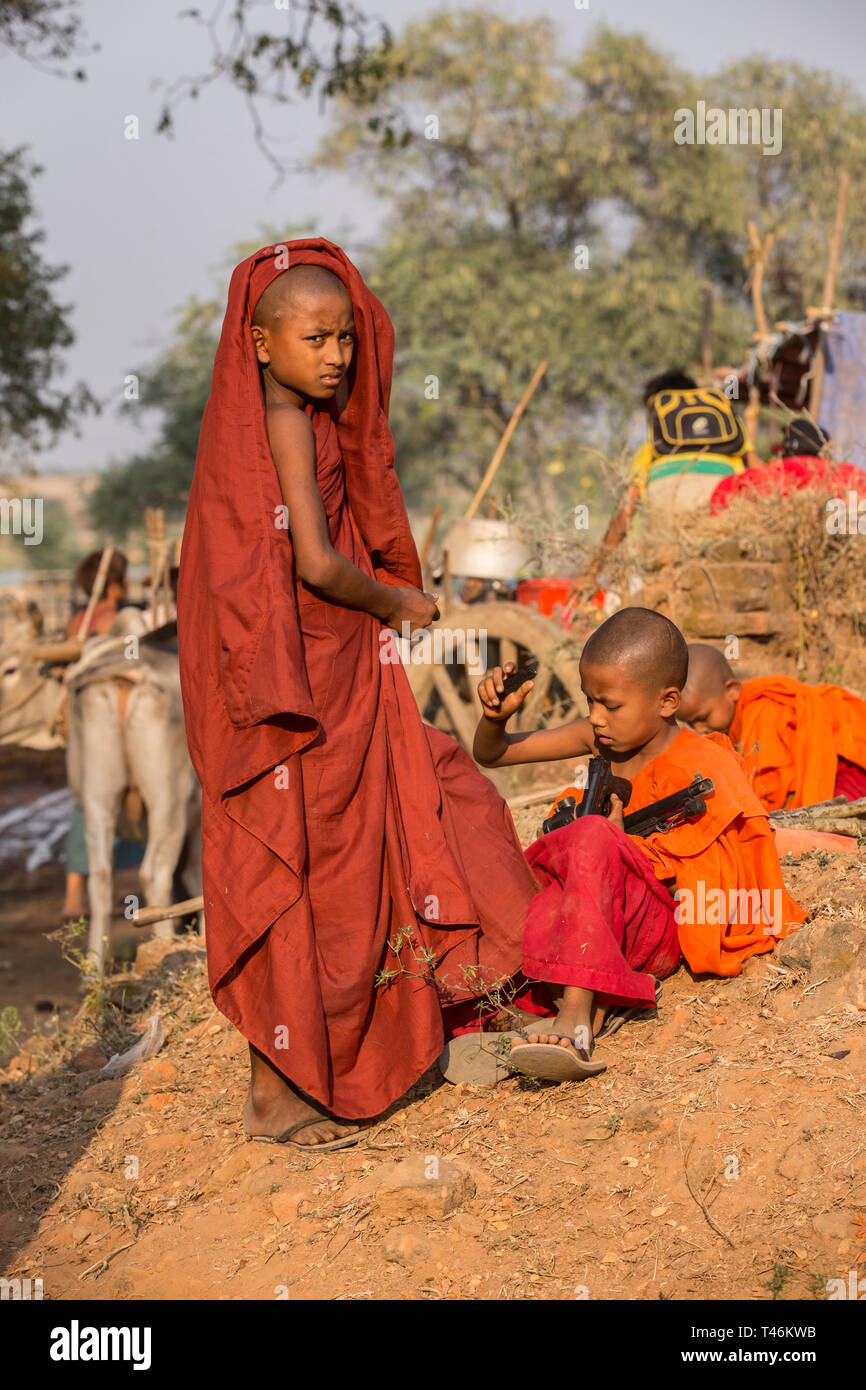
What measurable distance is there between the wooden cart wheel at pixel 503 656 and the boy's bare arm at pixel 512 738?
7.31ft

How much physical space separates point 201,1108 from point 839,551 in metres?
4.37

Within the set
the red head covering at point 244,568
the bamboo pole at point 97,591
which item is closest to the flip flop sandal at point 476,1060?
the red head covering at point 244,568

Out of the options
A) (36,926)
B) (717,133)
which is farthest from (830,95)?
(36,926)

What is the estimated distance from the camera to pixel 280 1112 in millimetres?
2908

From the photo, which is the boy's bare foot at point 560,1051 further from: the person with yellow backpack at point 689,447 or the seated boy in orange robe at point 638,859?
the person with yellow backpack at point 689,447

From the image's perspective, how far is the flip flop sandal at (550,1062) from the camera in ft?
8.81

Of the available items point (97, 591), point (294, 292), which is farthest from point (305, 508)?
point (97, 591)

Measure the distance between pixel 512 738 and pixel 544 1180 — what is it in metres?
1.17

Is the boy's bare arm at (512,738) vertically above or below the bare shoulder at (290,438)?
below

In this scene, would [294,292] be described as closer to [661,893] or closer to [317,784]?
[317,784]

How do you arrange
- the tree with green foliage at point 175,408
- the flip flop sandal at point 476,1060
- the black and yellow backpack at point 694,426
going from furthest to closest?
the tree with green foliage at point 175,408 < the black and yellow backpack at point 694,426 < the flip flop sandal at point 476,1060

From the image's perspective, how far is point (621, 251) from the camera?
20219 millimetres

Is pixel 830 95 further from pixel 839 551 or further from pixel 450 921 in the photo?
pixel 450 921

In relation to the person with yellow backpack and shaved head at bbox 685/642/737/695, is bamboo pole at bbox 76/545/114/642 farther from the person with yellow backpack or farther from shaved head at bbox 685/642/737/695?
shaved head at bbox 685/642/737/695
